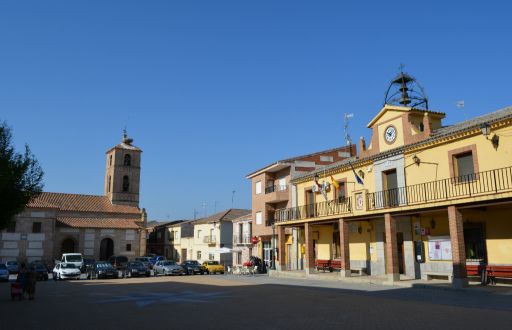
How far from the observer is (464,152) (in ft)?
67.0

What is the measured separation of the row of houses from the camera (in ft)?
62.8

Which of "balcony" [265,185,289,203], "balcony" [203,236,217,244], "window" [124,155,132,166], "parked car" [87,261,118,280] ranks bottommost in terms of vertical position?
"parked car" [87,261,118,280]

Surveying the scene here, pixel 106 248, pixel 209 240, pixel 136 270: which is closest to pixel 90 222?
pixel 106 248

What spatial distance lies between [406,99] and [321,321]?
19032 millimetres

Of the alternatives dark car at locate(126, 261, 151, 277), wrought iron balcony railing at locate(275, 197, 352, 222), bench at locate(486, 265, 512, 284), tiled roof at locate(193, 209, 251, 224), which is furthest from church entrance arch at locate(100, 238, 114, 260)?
bench at locate(486, 265, 512, 284)

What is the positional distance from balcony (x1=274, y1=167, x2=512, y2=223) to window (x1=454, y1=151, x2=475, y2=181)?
0.67 ft

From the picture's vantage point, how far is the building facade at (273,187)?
37531 mm

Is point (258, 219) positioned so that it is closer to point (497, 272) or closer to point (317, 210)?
point (317, 210)

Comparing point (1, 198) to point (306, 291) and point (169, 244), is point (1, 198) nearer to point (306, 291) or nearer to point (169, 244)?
point (306, 291)

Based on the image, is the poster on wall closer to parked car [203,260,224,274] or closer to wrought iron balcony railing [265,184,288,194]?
wrought iron balcony railing [265,184,288,194]

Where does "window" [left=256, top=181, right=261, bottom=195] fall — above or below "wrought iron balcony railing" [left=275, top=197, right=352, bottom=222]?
above

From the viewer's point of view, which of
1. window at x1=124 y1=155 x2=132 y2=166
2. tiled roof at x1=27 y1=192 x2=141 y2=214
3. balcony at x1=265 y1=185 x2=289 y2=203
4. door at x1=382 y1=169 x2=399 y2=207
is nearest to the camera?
door at x1=382 y1=169 x2=399 y2=207

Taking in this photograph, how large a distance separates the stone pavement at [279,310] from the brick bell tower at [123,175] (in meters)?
53.5

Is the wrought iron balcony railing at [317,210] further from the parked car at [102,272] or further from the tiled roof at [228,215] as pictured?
the tiled roof at [228,215]
